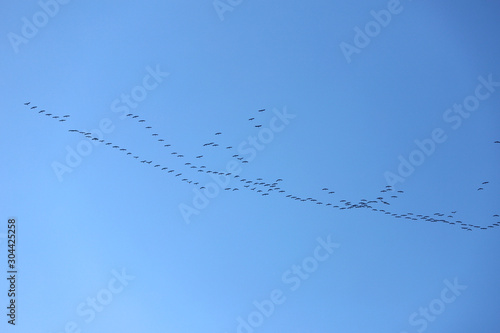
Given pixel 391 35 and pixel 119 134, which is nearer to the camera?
pixel 119 134

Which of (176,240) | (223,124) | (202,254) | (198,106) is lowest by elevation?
(202,254)

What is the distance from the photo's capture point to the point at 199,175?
219 centimetres

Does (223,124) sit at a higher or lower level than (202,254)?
higher

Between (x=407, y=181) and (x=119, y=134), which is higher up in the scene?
(x=119, y=134)

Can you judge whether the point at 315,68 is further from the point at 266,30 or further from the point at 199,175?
the point at 199,175

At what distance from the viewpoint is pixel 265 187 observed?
7.34 feet

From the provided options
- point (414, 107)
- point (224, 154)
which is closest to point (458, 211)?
point (414, 107)

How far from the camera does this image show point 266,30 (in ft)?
7.39

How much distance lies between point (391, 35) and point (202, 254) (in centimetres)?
153

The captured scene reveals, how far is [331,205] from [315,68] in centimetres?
73

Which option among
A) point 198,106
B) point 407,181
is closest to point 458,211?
point 407,181

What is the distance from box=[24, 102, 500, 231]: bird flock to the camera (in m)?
2.15

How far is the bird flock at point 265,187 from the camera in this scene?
7.06ft

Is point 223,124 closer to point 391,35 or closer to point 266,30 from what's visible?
point 266,30
